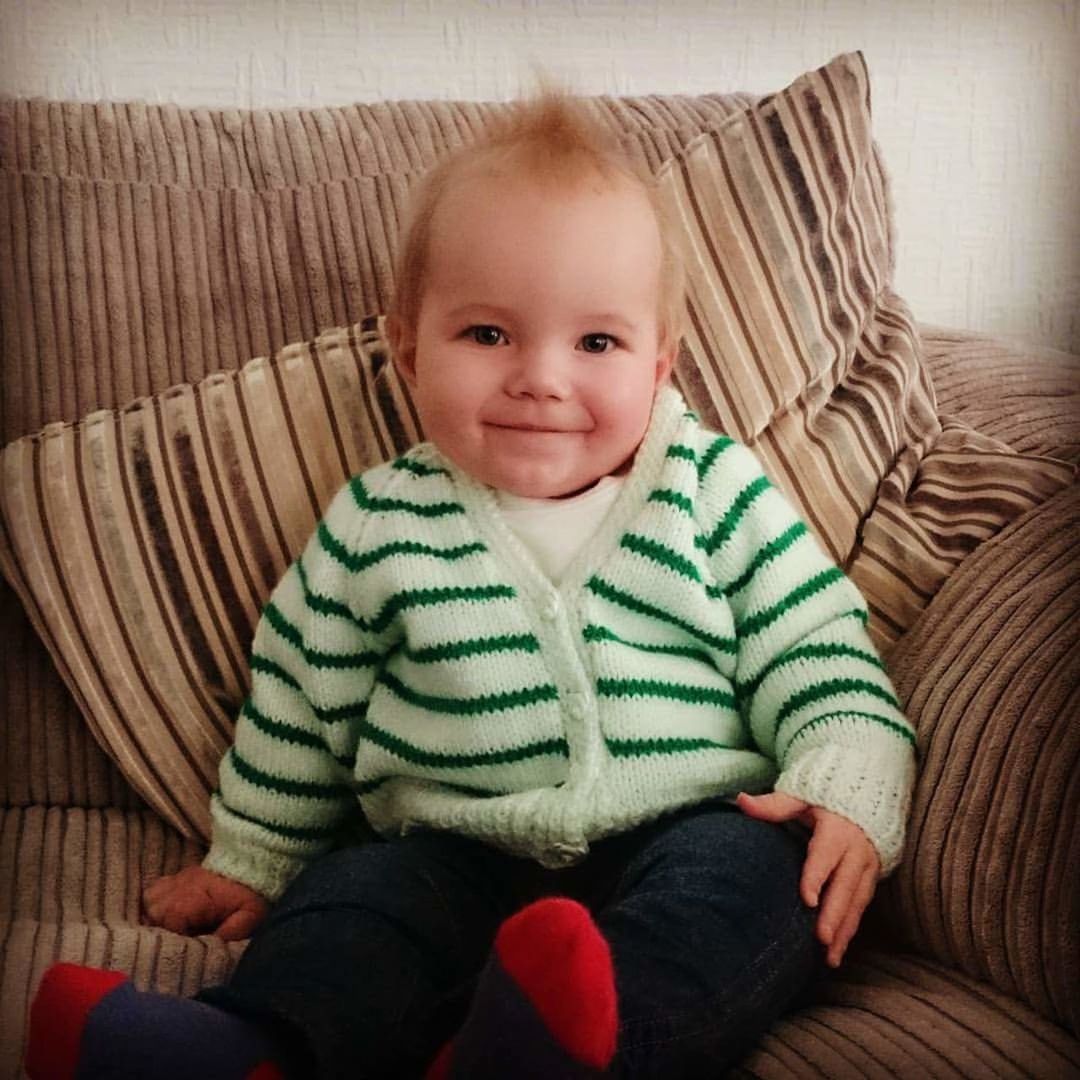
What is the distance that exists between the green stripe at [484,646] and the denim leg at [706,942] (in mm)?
144

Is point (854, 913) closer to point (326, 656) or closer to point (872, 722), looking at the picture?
point (872, 722)

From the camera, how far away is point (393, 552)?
32.8 inches

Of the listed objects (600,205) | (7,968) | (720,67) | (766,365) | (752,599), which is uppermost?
(720,67)

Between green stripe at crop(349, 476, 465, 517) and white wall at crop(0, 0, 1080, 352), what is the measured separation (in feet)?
1.28

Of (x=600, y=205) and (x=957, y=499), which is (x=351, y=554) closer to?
(x=600, y=205)

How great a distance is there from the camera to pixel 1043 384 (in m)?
1.10

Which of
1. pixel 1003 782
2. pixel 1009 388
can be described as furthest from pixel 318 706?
pixel 1009 388

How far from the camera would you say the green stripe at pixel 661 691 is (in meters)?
0.79

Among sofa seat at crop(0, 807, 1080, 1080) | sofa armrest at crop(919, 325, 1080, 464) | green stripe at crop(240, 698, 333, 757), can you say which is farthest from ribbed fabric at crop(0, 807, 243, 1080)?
sofa armrest at crop(919, 325, 1080, 464)

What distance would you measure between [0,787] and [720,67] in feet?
2.69

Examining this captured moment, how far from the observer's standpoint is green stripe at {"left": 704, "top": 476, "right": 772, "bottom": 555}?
0.83 meters

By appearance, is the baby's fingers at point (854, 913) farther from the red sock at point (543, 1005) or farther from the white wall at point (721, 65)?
the white wall at point (721, 65)

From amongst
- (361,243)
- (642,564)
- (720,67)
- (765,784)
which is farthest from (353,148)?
(765,784)

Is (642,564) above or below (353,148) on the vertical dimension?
below
